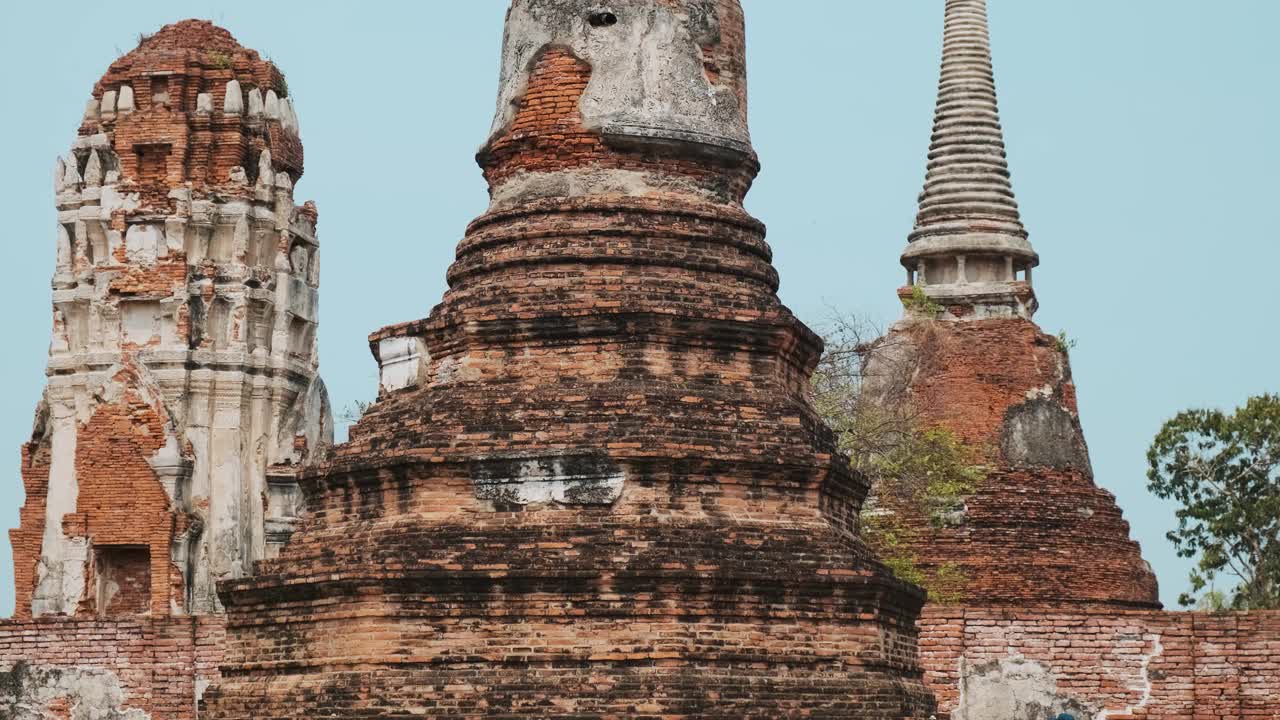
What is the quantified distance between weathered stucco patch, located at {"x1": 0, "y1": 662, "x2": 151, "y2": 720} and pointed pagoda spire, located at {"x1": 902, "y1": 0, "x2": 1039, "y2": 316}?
9.78m

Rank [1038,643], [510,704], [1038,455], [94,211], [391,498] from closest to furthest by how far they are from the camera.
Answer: [510,704] → [391,498] → [1038,643] → [1038,455] → [94,211]

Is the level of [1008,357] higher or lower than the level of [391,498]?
higher

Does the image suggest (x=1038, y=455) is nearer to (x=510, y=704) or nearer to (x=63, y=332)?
(x=63, y=332)

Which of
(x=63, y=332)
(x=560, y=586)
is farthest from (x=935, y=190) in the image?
(x=560, y=586)

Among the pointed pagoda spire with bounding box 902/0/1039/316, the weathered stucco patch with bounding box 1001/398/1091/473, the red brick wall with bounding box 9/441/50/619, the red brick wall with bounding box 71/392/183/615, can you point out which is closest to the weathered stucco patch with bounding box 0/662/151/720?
the red brick wall with bounding box 71/392/183/615

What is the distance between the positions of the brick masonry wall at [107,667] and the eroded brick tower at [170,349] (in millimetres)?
4606

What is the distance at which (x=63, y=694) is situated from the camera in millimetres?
20016

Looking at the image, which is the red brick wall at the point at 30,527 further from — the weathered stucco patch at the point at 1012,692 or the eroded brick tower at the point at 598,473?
the eroded brick tower at the point at 598,473

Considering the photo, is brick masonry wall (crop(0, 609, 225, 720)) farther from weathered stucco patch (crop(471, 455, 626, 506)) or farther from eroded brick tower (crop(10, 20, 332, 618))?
weathered stucco patch (crop(471, 455, 626, 506))

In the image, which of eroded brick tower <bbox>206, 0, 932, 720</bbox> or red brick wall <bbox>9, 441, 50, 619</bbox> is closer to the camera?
eroded brick tower <bbox>206, 0, 932, 720</bbox>

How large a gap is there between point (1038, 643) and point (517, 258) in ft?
23.1

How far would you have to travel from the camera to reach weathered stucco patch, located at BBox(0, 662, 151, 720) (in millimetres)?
19688

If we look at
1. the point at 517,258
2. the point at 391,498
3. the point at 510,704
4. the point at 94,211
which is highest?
the point at 94,211

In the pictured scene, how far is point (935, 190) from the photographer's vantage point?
26.0m
